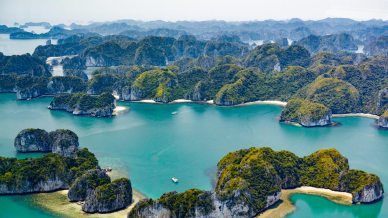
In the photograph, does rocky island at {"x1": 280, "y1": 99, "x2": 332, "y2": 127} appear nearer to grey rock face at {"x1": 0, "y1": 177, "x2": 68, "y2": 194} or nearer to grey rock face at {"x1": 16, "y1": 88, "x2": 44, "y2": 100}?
grey rock face at {"x1": 0, "y1": 177, "x2": 68, "y2": 194}

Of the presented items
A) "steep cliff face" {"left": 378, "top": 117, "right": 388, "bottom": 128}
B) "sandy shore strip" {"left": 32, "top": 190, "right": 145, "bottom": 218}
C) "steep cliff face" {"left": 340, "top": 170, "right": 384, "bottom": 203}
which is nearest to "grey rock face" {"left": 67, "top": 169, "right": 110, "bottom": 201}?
"sandy shore strip" {"left": 32, "top": 190, "right": 145, "bottom": 218}

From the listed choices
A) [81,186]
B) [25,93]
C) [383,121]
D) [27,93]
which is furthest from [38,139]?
[383,121]

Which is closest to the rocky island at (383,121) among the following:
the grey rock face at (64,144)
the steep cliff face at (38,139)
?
the steep cliff face at (38,139)

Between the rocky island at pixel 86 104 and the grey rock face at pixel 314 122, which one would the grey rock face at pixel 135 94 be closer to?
the rocky island at pixel 86 104

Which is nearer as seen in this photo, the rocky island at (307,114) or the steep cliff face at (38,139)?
the steep cliff face at (38,139)

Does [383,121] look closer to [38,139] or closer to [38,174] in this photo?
[38,139]

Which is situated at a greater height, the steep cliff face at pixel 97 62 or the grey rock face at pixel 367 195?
the steep cliff face at pixel 97 62
